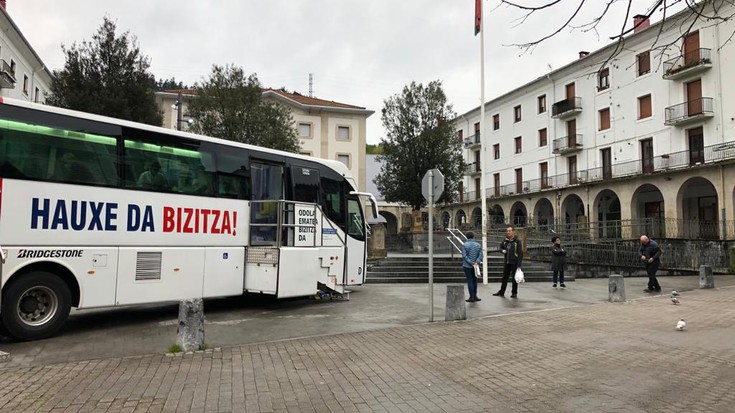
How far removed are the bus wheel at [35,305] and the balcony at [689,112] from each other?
1319 inches

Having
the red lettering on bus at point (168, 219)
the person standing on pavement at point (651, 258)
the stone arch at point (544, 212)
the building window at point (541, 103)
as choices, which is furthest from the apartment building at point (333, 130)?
the red lettering on bus at point (168, 219)

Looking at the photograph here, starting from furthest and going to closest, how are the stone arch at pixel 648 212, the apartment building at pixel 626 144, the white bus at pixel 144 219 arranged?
the apartment building at pixel 626 144, the stone arch at pixel 648 212, the white bus at pixel 144 219

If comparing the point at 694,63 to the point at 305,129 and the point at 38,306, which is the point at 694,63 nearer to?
the point at 305,129

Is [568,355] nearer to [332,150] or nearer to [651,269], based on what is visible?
[651,269]

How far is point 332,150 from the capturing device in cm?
4847

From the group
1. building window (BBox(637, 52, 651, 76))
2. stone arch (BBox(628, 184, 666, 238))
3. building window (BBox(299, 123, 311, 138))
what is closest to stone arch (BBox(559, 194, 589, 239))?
stone arch (BBox(628, 184, 666, 238))

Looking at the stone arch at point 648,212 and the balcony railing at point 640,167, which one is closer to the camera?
the stone arch at point 648,212

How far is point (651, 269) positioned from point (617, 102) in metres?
25.2

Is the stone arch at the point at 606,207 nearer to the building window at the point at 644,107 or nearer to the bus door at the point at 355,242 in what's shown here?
the building window at the point at 644,107

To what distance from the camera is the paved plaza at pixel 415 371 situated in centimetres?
473

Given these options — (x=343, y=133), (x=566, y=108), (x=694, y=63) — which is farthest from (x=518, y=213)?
(x=694, y=63)

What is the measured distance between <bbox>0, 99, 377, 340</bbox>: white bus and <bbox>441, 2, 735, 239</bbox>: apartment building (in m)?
11.7

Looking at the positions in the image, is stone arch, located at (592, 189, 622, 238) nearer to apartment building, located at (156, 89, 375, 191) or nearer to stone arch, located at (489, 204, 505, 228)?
stone arch, located at (489, 204, 505, 228)

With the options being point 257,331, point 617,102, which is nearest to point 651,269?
point 257,331
